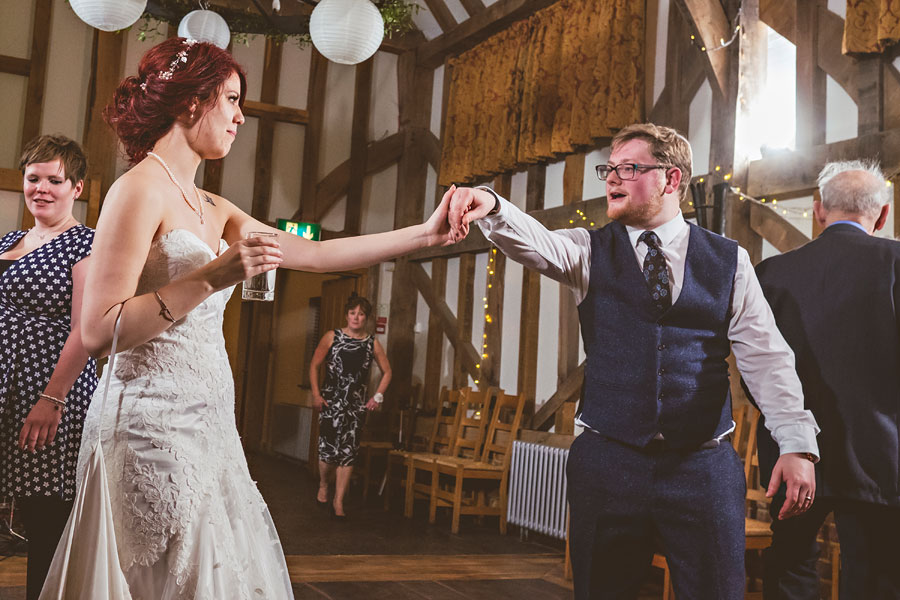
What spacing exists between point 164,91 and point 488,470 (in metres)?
5.25

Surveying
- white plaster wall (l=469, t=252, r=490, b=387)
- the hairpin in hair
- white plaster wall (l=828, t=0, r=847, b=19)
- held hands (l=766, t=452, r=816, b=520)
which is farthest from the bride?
white plaster wall (l=469, t=252, r=490, b=387)

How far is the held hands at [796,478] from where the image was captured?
2086 millimetres

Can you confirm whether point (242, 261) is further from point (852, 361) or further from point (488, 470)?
point (488, 470)

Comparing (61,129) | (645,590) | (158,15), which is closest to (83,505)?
(645,590)

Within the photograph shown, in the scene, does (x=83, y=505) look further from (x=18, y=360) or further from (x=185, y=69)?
(x=18, y=360)

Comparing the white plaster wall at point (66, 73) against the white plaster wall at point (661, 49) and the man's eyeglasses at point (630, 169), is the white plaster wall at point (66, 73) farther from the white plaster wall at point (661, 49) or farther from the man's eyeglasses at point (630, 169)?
the man's eyeglasses at point (630, 169)

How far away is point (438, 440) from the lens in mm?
7719

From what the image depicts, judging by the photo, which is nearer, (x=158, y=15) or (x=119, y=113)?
(x=119, y=113)

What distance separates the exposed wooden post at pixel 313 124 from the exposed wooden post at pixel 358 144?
1.18ft

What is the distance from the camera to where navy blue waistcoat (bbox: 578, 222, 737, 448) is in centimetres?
196

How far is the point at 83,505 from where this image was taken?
4.44 ft

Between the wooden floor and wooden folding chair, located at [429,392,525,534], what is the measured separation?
0.17m

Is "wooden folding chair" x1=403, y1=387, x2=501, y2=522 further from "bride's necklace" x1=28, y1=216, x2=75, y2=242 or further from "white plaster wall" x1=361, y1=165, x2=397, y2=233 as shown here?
"bride's necklace" x1=28, y1=216, x2=75, y2=242

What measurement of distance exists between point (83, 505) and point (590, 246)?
51.7 inches
